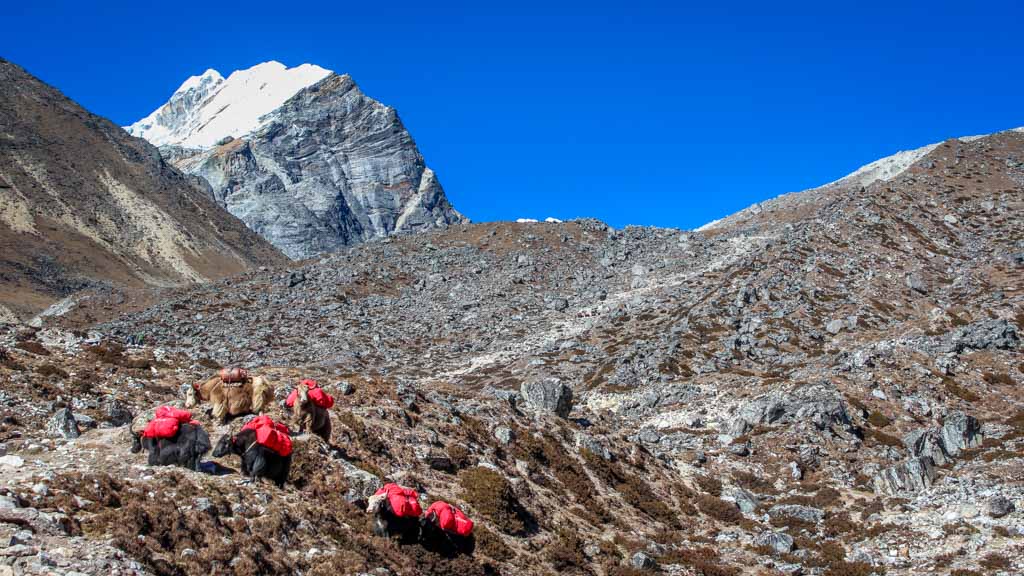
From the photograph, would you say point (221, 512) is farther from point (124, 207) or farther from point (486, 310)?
point (124, 207)

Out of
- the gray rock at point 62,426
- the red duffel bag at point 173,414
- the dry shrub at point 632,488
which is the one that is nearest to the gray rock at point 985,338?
the dry shrub at point 632,488

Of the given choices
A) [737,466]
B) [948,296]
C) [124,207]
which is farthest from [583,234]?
[124,207]

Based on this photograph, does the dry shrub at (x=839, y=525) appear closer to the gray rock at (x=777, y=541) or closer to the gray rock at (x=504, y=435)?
the gray rock at (x=777, y=541)

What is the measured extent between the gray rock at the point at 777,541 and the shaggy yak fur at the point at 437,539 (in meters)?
11.0

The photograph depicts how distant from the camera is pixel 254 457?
581 inches

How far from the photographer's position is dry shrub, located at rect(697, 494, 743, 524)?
79.7 ft

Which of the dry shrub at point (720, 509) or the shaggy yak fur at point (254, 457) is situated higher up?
the shaggy yak fur at point (254, 457)

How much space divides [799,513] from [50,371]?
2499cm

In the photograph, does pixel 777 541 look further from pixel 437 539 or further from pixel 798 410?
pixel 798 410

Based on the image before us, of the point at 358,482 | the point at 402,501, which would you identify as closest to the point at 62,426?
the point at 358,482

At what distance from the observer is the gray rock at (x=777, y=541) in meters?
21.2

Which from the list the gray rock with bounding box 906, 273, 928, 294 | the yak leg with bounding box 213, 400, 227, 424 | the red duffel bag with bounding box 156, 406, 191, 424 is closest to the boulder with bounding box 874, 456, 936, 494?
the yak leg with bounding box 213, 400, 227, 424

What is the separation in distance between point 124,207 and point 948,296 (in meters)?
159

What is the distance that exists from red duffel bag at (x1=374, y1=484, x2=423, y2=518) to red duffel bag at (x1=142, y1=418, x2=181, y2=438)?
447cm
